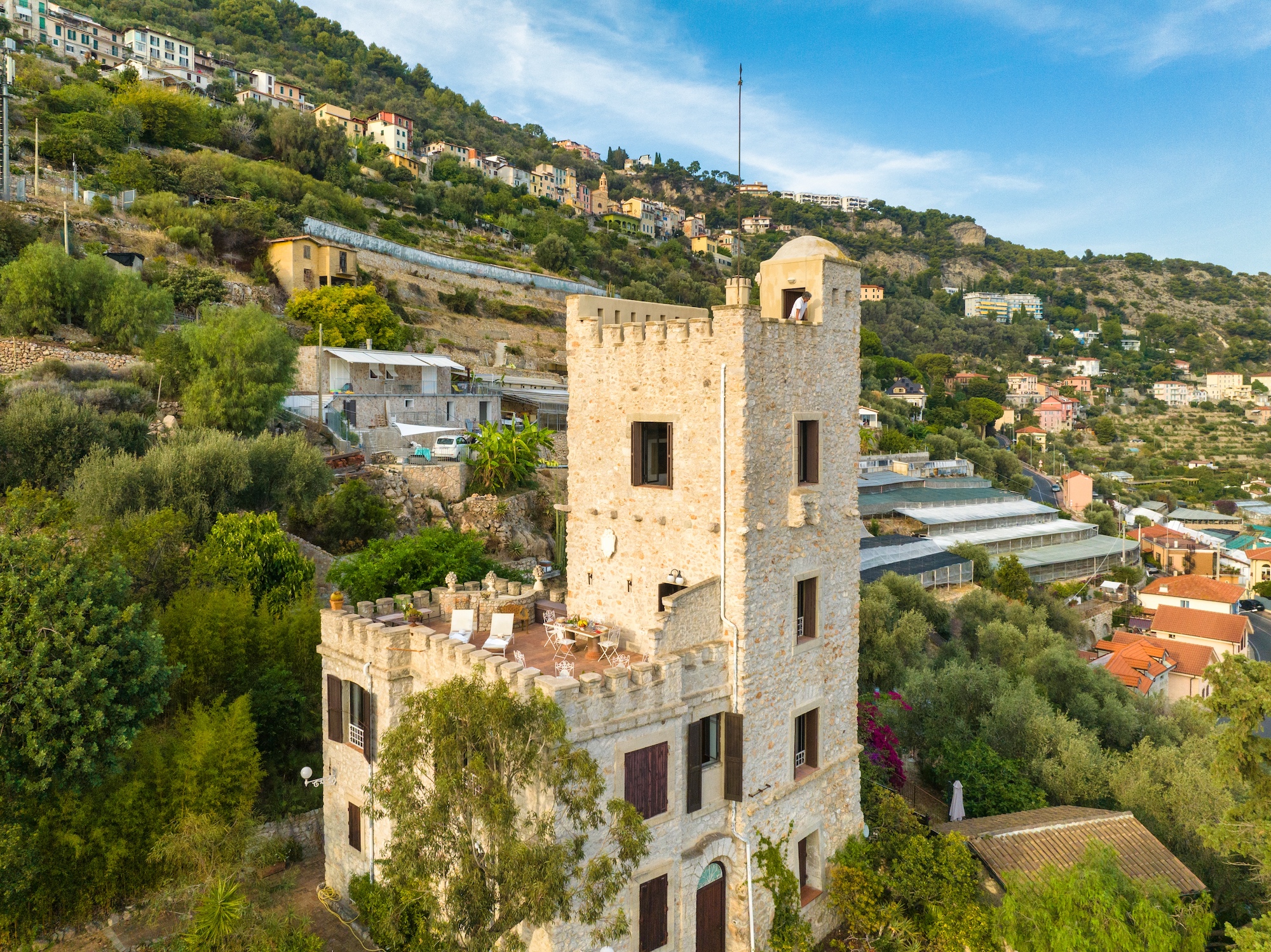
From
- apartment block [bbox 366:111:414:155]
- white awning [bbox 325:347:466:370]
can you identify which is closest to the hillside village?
white awning [bbox 325:347:466:370]

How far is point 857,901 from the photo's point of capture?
15.0m

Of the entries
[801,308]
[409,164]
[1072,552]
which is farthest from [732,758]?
[409,164]

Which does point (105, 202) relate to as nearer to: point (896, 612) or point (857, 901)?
point (896, 612)

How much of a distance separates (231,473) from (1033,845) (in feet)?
85.3

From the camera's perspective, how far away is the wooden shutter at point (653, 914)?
12.7 metres

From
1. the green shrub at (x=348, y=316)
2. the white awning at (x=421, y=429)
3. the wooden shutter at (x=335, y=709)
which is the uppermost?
the green shrub at (x=348, y=316)

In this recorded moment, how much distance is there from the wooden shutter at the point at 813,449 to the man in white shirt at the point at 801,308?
7.03ft

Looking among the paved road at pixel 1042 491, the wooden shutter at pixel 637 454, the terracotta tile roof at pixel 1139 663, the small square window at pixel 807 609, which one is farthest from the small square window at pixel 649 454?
the paved road at pixel 1042 491

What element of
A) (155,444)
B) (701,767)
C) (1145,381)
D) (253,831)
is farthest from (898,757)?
(1145,381)

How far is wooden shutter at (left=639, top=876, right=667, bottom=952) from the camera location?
41.7ft

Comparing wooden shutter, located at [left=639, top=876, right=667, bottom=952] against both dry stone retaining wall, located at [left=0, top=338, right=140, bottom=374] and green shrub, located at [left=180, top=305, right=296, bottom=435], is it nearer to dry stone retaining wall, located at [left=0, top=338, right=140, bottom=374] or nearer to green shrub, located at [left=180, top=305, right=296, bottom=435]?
green shrub, located at [left=180, top=305, right=296, bottom=435]

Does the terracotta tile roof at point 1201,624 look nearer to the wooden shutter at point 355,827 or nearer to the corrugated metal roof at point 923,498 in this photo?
the corrugated metal roof at point 923,498

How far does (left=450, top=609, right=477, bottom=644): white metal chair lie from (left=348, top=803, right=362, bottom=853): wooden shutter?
13.8 ft

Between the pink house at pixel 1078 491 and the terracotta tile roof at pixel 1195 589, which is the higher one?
the pink house at pixel 1078 491
